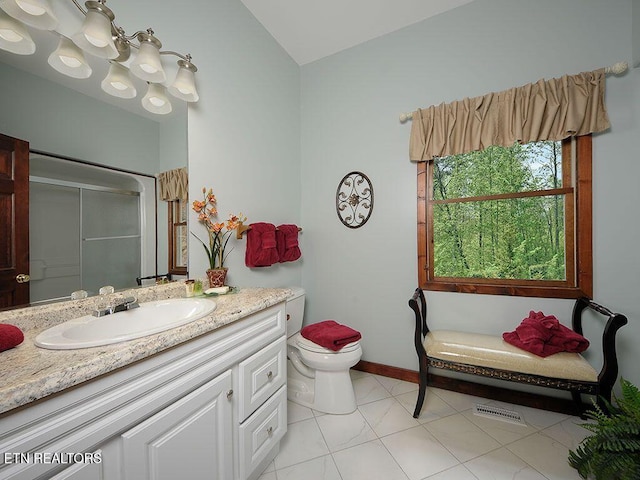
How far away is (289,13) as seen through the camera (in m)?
1.99

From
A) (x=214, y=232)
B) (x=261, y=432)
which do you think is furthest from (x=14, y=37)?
(x=261, y=432)

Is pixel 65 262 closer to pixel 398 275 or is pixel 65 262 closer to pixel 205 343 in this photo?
pixel 205 343

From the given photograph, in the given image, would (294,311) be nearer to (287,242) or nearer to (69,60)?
(287,242)

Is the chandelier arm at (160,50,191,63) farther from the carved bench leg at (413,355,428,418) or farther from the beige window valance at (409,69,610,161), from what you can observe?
the carved bench leg at (413,355,428,418)

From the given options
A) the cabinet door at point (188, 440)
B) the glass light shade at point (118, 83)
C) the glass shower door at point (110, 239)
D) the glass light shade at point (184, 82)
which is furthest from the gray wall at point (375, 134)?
the cabinet door at point (188, 440)

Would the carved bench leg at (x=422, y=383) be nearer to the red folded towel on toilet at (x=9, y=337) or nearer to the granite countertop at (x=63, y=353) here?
the granite countertop at (x=63, y=353)

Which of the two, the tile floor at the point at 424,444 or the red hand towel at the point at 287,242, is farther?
the red hand towel at the point at 287,242

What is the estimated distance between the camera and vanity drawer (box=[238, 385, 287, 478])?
1108mm

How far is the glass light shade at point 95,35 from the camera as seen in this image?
1033 millimetres

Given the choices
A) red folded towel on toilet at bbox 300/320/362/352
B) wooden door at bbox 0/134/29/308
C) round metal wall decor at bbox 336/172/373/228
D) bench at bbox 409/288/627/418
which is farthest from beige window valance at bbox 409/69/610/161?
wooden door at bbox 0/134/29/308

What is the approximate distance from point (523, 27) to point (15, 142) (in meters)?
2.85

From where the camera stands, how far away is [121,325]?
3.42 ft

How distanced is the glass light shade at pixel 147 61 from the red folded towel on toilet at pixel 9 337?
1169mm

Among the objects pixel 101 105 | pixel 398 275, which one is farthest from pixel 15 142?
pixel 398 275
